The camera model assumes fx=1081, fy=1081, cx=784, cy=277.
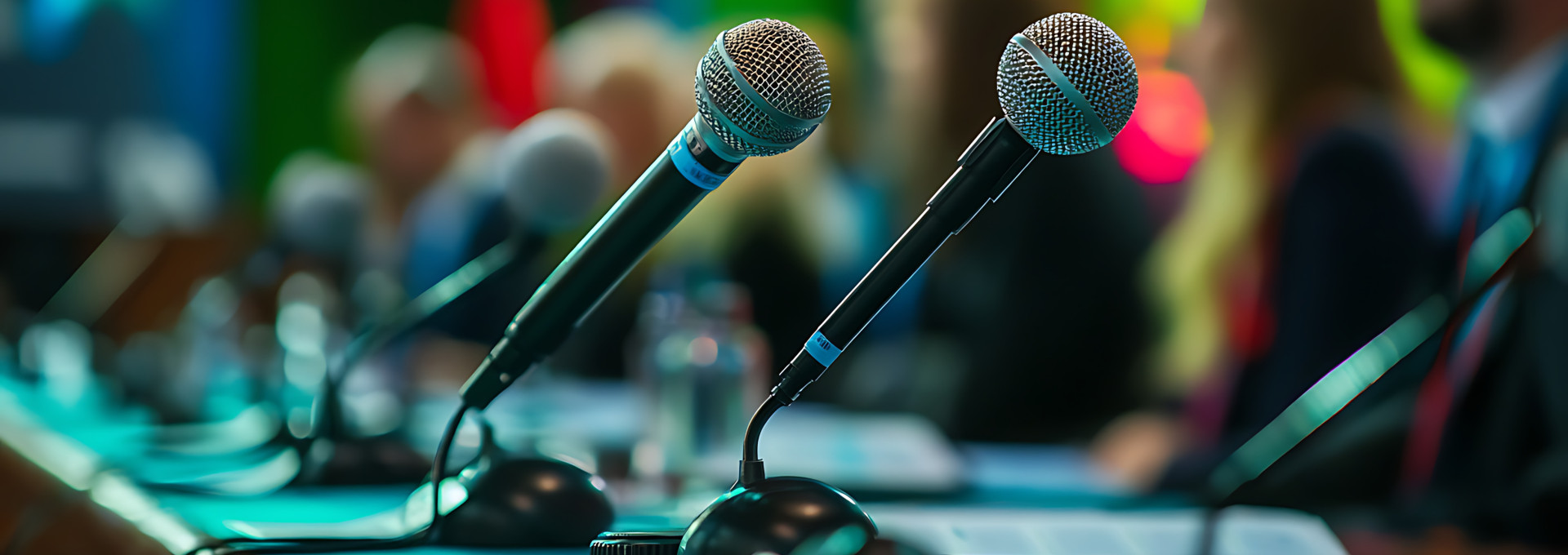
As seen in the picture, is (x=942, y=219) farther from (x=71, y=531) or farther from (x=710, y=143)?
(x=71, y=531)

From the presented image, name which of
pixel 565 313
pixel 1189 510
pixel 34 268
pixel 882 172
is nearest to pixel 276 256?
pixel 565 313

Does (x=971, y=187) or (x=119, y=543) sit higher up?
(x=119, y=543)

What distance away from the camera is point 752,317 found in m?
2.27

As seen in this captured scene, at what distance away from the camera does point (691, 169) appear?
505 mm

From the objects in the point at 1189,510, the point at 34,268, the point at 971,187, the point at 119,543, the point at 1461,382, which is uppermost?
the point at 34,268

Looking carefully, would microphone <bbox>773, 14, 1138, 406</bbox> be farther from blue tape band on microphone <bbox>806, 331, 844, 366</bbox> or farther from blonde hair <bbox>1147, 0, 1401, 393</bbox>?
blonde hair <bbox>1147, 0, 1401, 393</bbox>

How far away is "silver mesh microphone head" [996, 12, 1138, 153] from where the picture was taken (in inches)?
18.1

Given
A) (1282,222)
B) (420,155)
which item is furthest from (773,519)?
(420,155)

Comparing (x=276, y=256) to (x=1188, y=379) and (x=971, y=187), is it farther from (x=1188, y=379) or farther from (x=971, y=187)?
(x=1188, y=379)

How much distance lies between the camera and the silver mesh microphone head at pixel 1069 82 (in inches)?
18.1

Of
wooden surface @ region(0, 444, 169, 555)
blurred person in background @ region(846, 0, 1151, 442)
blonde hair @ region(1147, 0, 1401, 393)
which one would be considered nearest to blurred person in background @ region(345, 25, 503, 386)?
blurred person in background @ region(846, 0, 1151, 442)

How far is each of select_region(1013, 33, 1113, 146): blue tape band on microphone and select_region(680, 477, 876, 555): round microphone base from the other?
0.66ft

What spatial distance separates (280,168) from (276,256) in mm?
3544

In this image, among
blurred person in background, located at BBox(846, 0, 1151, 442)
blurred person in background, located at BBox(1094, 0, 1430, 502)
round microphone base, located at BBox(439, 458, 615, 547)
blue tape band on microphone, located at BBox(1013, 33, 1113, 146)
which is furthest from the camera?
blurred person in background, located at BBox(846, 0, 1151, 442)
